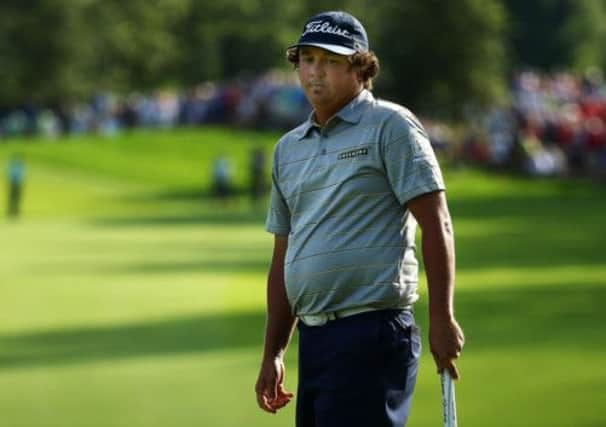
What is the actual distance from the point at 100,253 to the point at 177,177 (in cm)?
3113

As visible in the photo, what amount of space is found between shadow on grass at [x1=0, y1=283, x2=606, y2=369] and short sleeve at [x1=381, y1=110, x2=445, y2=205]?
9346 mm

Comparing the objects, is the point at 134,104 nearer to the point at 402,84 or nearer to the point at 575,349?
the point at 402,84

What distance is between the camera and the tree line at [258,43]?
189 feet

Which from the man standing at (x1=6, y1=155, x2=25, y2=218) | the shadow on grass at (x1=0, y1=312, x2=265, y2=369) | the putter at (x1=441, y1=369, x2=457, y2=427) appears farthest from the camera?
the man standing at (x1=6, y1=155, x2=25, y2=218)

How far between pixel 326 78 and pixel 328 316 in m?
0.83

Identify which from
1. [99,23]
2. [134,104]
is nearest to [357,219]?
[134,104]

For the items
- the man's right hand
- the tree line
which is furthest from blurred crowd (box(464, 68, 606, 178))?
the man's right hand

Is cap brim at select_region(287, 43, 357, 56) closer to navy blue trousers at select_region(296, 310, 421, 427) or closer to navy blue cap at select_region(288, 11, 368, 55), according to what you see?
navy blue cap at select_region(288, 11, 368, 55)

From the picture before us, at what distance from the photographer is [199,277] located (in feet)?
84.7

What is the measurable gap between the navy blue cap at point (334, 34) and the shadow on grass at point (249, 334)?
30.6 feet

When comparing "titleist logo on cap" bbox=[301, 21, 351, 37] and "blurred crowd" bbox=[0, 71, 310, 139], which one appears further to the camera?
"blurred crowd" bbox=[0, 71, 310, 139]

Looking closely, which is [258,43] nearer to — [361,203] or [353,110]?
[353,110]

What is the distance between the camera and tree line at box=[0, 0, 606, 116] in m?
57.5

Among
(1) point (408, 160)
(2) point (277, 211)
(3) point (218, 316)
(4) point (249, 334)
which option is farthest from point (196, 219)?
(1) point (408, 160)
